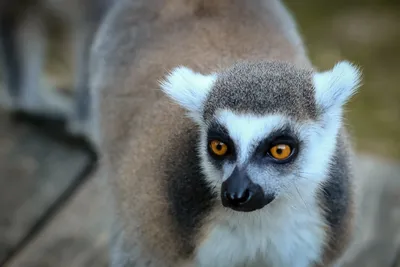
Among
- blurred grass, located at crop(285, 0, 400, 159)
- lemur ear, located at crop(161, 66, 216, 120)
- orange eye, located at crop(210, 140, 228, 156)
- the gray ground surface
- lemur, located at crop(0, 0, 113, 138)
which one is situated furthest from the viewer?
blurred grass, located at crop(285, 0, 400, 159)

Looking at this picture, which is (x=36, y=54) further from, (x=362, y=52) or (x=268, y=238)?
(x=268, y=238)

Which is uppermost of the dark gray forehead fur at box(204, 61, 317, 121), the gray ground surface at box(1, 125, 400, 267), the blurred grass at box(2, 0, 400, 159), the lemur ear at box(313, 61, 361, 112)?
the blurred grass at box(2, 0, 400, 159)

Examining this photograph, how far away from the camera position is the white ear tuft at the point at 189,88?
2318mm

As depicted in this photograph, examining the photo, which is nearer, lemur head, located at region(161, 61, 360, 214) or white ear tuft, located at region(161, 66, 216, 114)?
lemur head, located at region(161, 61, 360, 214)

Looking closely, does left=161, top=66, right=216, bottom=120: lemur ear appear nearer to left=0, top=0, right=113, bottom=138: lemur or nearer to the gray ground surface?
the gray ground surface

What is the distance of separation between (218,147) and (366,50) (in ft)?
12.9

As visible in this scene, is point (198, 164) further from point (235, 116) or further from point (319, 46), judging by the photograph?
point (319, 46)

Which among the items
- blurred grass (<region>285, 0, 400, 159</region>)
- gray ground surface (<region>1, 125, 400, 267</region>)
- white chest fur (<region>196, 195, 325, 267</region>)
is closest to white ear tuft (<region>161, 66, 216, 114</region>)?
white chest fur (<region>196, 195, 325, 267</region>)

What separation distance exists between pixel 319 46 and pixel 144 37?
10.1 feet

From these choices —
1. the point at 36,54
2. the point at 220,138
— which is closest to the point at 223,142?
the point at 220,138

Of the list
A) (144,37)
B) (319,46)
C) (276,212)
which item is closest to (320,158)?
(276,212)

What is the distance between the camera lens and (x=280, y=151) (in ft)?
7.23

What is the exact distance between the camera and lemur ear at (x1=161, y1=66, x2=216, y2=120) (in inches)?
91.3

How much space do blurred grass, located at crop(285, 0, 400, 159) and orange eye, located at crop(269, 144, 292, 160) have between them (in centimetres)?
264
